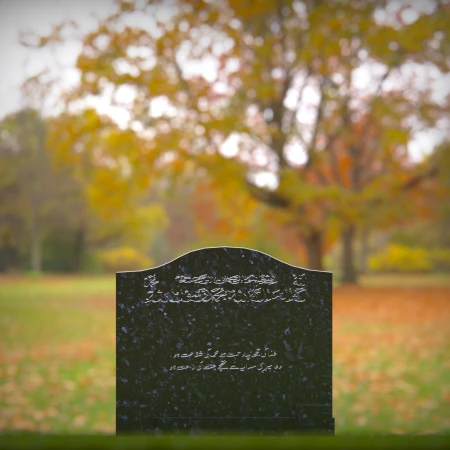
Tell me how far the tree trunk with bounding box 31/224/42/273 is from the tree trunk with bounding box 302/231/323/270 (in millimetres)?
19636

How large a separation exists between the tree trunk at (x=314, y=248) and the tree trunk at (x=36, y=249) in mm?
19636

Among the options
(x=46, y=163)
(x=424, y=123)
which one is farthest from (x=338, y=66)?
(x=46, y=163)

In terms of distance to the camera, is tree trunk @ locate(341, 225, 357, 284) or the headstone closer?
the headstone

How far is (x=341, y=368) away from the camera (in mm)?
9547

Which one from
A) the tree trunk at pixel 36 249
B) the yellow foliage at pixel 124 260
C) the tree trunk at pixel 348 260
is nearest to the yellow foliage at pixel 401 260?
the tree trunk at pixel 348 260

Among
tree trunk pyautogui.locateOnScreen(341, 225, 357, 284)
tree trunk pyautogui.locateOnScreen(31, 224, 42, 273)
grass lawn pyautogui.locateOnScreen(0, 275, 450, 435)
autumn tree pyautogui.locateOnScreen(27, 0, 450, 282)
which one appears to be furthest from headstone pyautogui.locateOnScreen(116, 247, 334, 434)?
tree trunk pyautogui.locateOnScreen(31, 224, 42, 273)

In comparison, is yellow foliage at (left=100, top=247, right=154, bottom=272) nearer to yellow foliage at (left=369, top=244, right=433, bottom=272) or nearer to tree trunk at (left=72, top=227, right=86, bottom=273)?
tree trunk at (left=72, top=227, right=86, bottom=273)

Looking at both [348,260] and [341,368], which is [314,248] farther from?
[341,368]

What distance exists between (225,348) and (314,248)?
1685 cm

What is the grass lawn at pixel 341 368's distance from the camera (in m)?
7.06

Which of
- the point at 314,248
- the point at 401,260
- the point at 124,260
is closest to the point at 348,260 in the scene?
the point at 314,248

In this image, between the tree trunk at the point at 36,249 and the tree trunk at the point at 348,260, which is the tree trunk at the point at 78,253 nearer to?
the tree trunk at the point at 36,249

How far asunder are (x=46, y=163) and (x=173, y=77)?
2001 centimetres

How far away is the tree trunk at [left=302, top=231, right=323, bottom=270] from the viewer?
20497mm
